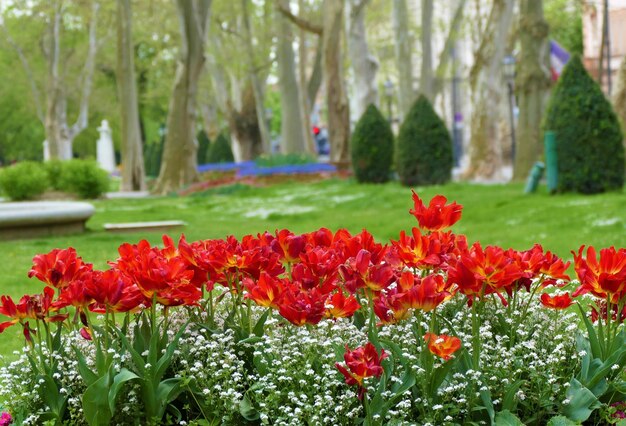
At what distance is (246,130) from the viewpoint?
4000 cm

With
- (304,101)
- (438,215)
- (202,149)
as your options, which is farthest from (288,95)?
(438,215)

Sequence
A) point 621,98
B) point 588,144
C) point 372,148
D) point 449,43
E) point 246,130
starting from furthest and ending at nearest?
point 246,130, point 449,43, point 372,148, point 621,98, point 588,144

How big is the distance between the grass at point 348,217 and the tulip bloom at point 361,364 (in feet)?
12.8

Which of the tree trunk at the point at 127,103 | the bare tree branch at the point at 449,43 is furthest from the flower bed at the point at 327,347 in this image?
the bare tree branch at the point at 449,43

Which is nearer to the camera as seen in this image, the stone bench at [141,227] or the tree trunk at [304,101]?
the stone bench at [141,227]

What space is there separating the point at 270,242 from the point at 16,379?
3.61ft

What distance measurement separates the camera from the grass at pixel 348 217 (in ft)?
38.7

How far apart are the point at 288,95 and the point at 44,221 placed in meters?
16.6

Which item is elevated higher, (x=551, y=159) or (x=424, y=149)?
(x=424, y=149)

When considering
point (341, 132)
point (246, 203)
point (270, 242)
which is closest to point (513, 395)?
Answer: point (270, 242)

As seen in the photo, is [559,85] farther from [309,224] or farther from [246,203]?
[246,203]

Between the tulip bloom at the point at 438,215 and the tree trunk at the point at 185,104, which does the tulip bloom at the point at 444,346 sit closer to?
the tulip bloom at the point at 438,215

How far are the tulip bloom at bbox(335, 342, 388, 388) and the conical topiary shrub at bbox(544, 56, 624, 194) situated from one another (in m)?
13.2

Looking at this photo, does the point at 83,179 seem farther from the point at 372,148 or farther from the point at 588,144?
the point at 588,144
